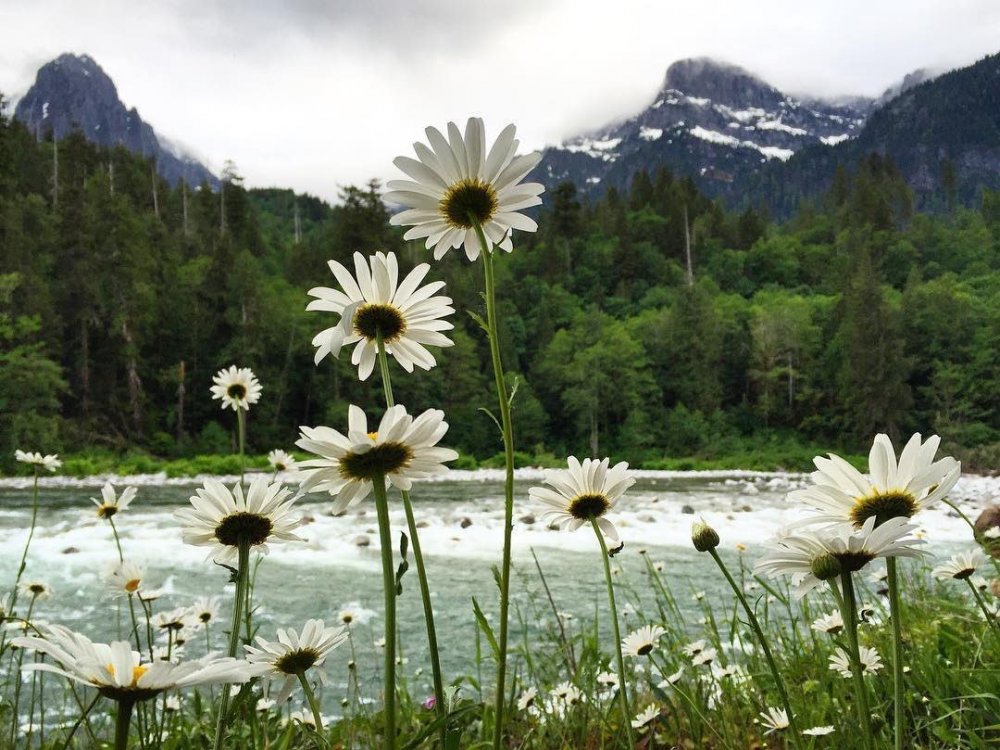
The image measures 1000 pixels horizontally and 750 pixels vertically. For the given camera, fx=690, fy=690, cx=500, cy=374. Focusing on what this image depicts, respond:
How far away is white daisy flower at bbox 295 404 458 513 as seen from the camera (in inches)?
27.3

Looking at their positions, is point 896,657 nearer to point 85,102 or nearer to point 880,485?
point 880,485

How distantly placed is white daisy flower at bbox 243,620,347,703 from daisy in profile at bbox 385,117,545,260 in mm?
552

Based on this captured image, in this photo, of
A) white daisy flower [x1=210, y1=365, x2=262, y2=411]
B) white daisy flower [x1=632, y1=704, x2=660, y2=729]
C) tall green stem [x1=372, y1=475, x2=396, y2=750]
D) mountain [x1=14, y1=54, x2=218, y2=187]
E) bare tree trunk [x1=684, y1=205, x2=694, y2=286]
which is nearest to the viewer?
tall green stem [x1=372, y1=475, x2=396, y2=750]

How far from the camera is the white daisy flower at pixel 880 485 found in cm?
82

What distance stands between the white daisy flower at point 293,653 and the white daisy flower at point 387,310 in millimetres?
370

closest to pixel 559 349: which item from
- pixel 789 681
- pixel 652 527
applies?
pixel 652 527

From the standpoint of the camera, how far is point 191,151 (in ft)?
587

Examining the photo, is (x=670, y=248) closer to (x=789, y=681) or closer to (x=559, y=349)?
(x=559, y=349)

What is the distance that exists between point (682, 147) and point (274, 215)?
14576cm

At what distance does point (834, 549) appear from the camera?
74 centimetres

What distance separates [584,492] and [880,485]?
0.44m

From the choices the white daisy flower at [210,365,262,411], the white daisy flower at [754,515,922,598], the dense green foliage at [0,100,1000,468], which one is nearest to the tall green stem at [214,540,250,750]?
the white daisy flower at [754,515,922,598]

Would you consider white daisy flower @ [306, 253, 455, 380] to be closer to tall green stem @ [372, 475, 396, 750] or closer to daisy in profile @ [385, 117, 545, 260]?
daisy in profile @ [385, 117, 545, 260]

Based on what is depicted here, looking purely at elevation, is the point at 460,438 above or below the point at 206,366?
below
